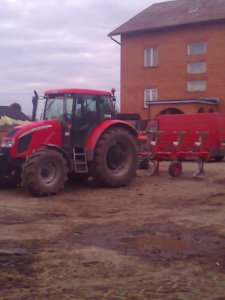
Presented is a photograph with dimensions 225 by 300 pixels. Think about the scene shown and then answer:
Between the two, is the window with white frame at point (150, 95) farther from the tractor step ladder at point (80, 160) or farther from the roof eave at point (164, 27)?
the tractor step ladder at point (80, 160)

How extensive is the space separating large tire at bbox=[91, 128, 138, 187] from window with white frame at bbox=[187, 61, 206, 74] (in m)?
22.6

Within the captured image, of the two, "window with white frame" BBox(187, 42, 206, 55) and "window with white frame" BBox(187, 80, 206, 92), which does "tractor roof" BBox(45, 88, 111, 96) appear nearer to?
"window with white frame" BBox(187, 80, 206, 92)

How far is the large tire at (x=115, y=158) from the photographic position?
13312mm

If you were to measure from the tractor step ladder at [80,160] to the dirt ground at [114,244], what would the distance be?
554mm

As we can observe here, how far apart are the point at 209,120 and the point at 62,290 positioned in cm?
1781

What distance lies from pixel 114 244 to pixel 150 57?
102 ft

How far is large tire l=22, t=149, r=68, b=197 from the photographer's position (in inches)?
462

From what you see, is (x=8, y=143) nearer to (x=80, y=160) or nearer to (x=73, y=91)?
(x=80, y=160)

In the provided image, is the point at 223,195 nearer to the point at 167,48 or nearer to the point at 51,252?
the point at 51,252

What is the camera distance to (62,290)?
5.54 metres

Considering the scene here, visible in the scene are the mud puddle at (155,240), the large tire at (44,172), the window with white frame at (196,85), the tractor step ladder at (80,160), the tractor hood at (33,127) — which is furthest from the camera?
the window with white frame at (196,85)

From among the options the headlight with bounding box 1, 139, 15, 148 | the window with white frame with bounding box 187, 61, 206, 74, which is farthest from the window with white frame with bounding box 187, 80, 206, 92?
the headlight with bounding box 1, 139, 15, 148

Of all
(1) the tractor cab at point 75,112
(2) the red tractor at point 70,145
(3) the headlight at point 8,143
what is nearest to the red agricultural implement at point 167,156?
(2) the red tractor at point 70,145

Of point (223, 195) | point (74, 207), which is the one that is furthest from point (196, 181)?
point (74, 207)
